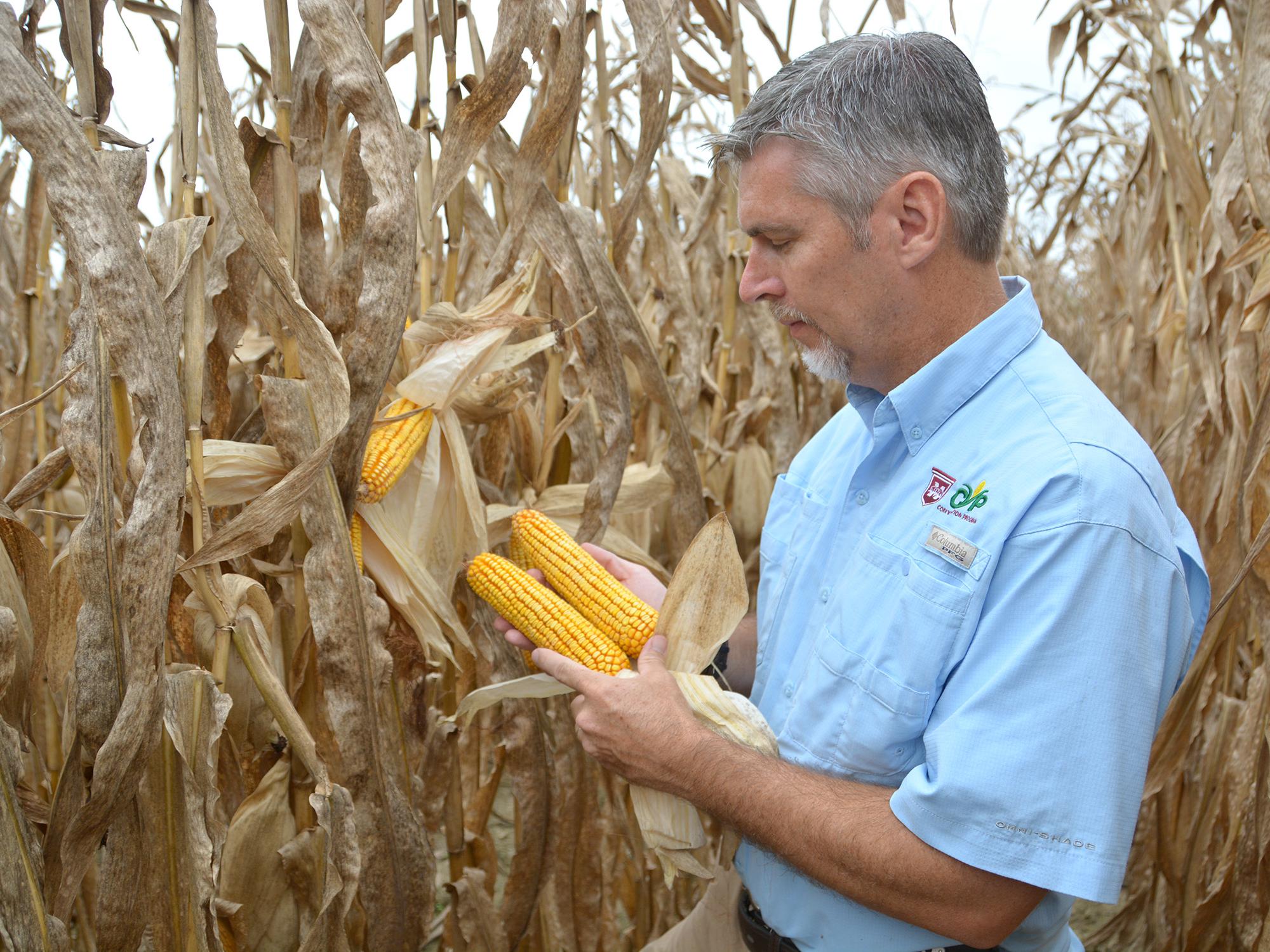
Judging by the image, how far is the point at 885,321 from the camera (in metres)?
1.62

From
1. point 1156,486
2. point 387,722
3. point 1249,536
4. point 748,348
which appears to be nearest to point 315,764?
point 387,722

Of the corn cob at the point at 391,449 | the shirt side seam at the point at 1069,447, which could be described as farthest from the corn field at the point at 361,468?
the shirt side seam at the point at 1069,447

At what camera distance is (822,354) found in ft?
5.66

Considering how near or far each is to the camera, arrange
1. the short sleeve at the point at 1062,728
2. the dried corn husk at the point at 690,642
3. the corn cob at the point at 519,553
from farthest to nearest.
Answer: the corn cob at the point at 519,553, the dried corn husk at the point at 690,642, the short sleeve at the point at 1062,728

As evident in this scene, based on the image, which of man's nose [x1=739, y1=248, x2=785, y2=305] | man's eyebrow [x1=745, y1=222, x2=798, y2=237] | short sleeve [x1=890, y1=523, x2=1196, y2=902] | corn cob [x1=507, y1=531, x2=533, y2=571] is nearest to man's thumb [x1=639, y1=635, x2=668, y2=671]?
corn cob [x1=507, y1=531, x2=533, y2=571]

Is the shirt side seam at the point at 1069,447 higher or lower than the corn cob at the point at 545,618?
higher

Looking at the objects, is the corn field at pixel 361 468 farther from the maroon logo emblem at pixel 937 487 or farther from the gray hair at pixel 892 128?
the maroon logo emblem at pixel 937 487

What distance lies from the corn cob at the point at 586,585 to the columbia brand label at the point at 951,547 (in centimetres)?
52

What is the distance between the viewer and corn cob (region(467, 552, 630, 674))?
5.60 feet

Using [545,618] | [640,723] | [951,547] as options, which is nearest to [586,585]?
[545,618]

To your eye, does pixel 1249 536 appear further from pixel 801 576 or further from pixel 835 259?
pixel 835 259

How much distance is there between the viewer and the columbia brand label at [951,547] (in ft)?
4.60

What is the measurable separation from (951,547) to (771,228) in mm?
608

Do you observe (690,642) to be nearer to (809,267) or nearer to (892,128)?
(809,267)
